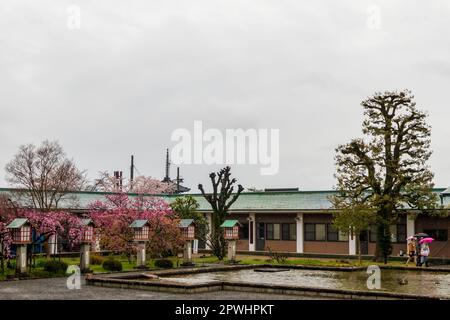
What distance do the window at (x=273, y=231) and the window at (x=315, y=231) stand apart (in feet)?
Answer: 8.34

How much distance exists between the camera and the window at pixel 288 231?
4725 centimetres

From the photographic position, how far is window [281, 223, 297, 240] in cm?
4725

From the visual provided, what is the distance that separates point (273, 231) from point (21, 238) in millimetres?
24791

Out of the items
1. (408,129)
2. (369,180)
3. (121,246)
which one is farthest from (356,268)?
(121,246)

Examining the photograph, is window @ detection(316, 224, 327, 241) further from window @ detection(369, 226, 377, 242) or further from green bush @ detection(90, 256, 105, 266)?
green bush @ detection(90, 256, 105, 266)

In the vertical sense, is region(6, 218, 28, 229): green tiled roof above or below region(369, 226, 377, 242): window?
above

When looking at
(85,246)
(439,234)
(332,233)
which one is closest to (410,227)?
(439,234)

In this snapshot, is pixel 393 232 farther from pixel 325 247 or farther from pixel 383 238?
Answer: pixel 325 247

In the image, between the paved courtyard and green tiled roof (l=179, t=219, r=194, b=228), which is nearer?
the paved courtyard

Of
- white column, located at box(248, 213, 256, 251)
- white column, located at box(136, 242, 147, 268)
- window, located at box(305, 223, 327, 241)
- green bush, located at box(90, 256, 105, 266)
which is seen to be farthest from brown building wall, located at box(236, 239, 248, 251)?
white column, located at box(136, 242, 147, 268)

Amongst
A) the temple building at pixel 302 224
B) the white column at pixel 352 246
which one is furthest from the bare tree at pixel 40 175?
the white column at pixel 352 246

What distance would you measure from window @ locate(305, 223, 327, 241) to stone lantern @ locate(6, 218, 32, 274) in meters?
23.7
